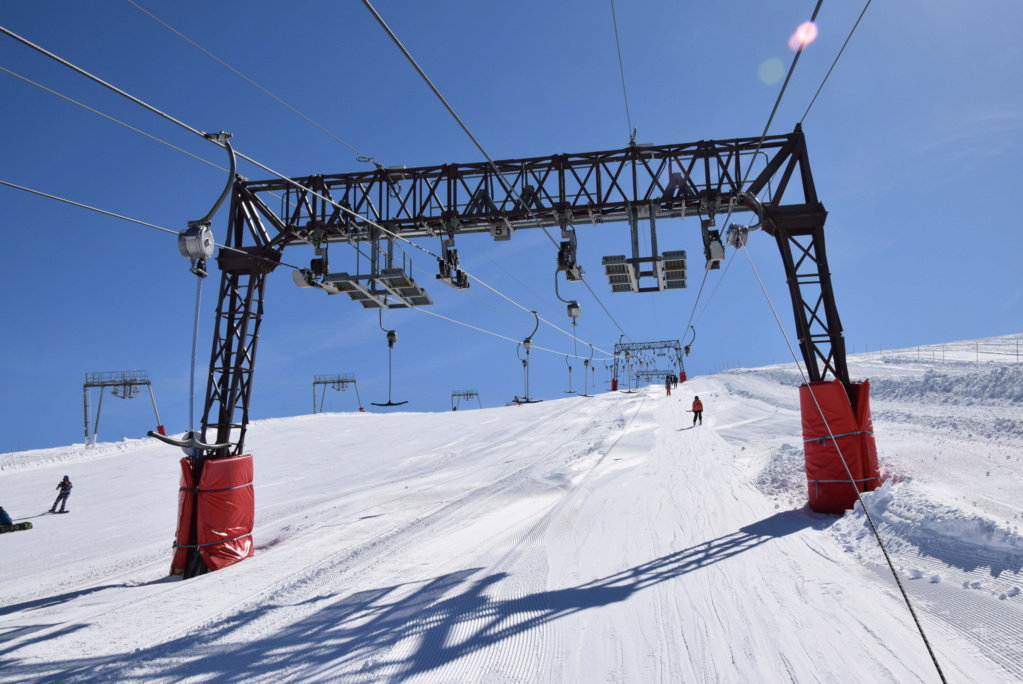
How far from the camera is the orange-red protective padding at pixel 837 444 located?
10.8m

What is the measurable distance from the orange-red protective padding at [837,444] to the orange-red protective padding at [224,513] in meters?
11.7

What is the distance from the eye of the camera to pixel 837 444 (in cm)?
1111

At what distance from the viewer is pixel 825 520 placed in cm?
1023

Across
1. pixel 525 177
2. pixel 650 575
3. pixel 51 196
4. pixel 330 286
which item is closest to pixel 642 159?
pixel 525 177

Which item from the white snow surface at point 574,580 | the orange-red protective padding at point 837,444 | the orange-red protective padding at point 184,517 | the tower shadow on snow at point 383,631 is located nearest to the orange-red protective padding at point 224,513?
the orange-red protective padding at point 184,517

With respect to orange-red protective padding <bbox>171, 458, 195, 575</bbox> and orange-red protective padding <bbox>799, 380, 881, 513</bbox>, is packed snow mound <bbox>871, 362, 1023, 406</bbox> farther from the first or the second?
orange-red protective padding <bbox>171, 458, 195, 575</bbox>

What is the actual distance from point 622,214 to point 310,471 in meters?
17.7

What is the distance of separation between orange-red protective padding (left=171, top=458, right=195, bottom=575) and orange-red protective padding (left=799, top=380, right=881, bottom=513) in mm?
12498

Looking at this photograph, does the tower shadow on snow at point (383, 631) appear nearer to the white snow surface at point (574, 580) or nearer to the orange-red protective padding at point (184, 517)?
the white snow surface at point (574, 580)

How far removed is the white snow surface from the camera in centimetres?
551

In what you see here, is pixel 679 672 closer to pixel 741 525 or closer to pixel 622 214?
pixel 741 525

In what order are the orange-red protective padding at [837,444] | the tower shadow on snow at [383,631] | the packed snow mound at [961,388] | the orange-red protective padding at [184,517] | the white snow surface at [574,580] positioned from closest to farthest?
the white snow surface at [574,580], the tower shadow on snow at [383,631], the orange-red protective padding at [837,444], the orange-red protective padding at [184,517], the packed snow mound at [961,388]

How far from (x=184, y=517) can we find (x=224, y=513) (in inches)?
32.2

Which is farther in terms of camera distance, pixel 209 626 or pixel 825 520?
pixel 825 520
